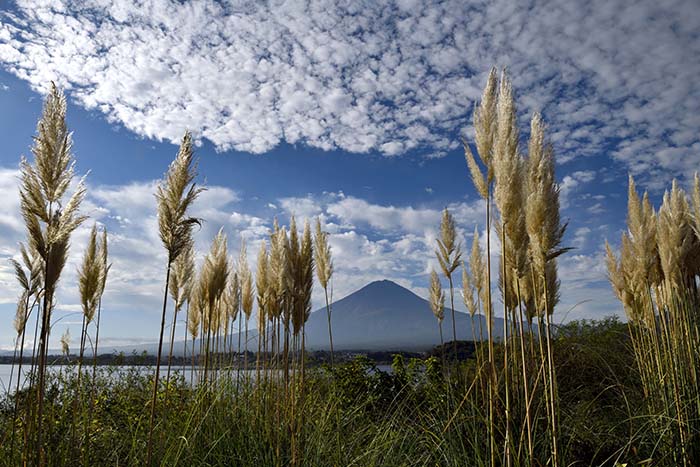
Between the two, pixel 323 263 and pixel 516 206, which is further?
pixel 323 263

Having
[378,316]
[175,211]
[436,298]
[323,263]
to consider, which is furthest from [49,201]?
[378,316]

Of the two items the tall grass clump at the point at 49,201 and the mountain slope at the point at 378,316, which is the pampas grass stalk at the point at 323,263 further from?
the mountain slope at the point at 378,316

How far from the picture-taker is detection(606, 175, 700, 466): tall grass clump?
4.46 metres

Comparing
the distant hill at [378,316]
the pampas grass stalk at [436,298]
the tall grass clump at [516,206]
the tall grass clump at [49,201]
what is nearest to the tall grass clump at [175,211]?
the tall grass clump at [49,201]

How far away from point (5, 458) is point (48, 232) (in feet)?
6.81

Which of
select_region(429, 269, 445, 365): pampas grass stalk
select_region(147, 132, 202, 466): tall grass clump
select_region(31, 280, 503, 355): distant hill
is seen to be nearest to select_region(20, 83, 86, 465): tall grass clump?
select_region(147, 132, 202, 466): tall grass clump

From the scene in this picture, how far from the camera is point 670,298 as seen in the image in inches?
206

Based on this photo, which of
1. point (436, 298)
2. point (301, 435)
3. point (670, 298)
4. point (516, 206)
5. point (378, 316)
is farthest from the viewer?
point (378, 316)

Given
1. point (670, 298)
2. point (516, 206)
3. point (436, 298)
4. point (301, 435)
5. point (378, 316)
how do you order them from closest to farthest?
point (516, 206) < point (301, 435) < point (670, 298) < point (436, 298) < point (378, 316)

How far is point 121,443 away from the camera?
15.0 ft

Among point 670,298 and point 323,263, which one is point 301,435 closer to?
point 323,263

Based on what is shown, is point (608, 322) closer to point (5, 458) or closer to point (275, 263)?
point (275, 263)

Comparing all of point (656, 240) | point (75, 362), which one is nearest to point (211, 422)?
point (75, 362)

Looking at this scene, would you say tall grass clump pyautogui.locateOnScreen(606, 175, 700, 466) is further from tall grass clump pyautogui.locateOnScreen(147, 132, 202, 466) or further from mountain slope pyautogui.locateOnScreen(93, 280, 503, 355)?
mountain slope pyautogui.locateOnScreen(93, 280, 503, 355)
